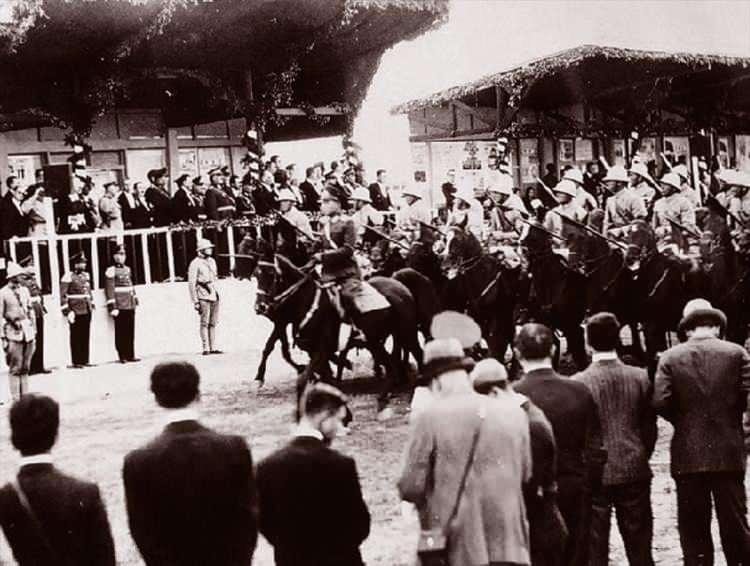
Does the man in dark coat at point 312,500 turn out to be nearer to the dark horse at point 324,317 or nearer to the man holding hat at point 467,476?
the man holding hat at point 467,476

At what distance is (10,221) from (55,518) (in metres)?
13.0

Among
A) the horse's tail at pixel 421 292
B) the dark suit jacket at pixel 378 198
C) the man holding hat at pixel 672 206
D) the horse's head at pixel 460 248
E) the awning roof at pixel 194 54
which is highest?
the awning roof at pixel 194 54

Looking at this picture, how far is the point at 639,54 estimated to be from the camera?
76.2ft

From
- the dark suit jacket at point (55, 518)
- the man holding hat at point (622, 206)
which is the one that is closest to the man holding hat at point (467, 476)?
the dark suit jacket at point (55, 518)

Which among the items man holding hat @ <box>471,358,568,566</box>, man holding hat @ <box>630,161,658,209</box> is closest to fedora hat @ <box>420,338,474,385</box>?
man holding hat @ <box>471,358,568,566</box>

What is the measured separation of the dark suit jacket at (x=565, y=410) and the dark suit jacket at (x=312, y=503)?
1384mm

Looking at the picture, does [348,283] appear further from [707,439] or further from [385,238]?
[707,439]

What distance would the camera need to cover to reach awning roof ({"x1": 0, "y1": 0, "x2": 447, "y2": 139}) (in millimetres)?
17484

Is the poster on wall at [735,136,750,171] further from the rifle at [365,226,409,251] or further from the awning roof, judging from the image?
the rifle at [365,226,409,251]

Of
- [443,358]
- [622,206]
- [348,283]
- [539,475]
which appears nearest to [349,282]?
[348,283]

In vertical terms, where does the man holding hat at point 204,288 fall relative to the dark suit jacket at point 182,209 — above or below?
below

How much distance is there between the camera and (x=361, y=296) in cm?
1175

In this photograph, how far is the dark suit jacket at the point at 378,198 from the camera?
20.3 metres

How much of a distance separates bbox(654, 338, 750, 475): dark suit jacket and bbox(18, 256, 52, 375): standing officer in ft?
32.9
